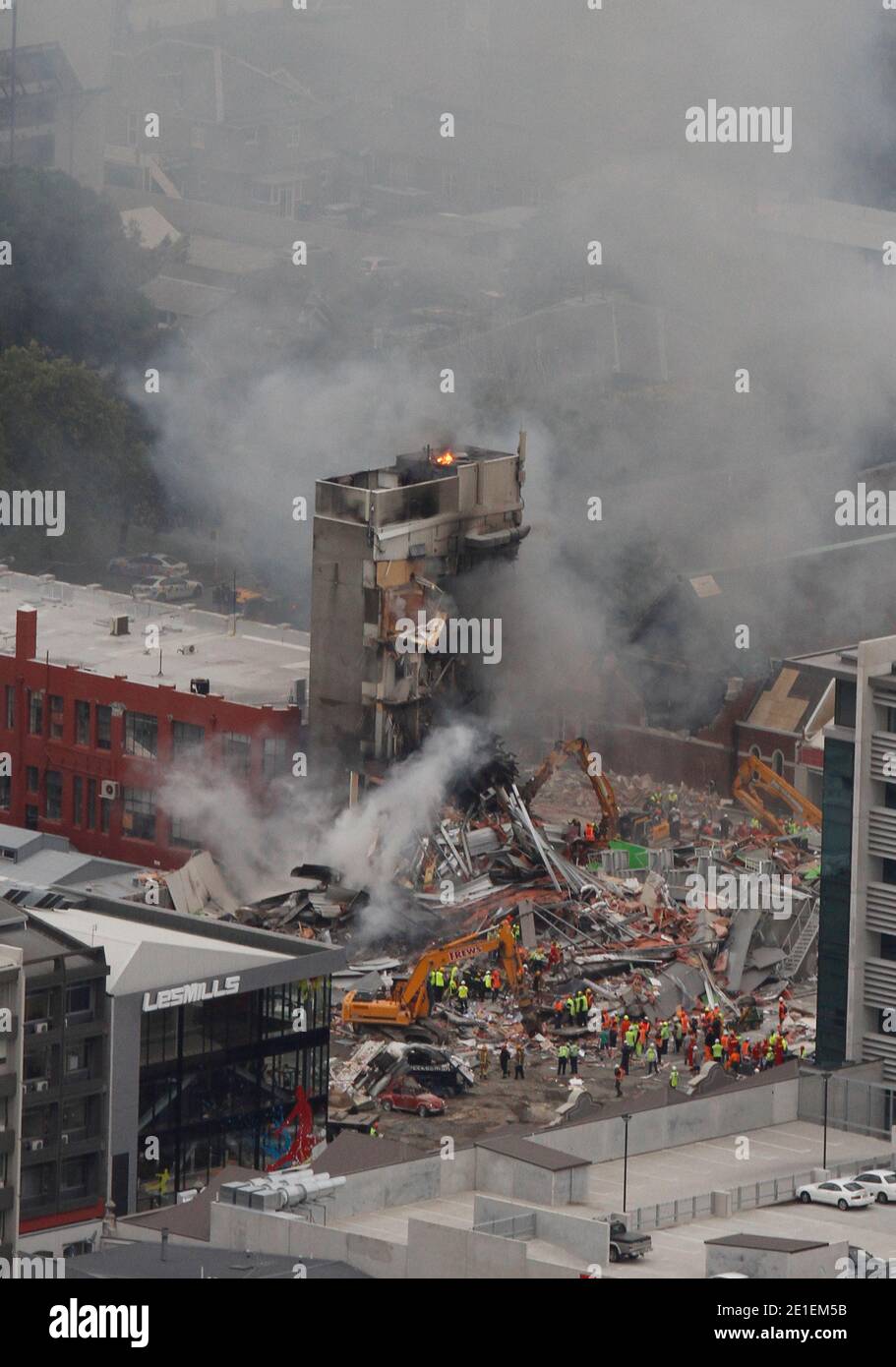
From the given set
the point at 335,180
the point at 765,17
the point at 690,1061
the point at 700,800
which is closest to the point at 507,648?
the point at 700,800

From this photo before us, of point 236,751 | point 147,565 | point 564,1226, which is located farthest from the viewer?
point 147,565

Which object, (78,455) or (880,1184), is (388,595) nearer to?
(880,1184)

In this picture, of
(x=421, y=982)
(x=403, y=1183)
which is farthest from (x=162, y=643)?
(x=403, y=1183)

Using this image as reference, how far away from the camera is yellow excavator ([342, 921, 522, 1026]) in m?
83.1

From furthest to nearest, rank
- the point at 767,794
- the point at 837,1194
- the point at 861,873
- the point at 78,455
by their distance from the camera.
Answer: the point at 78,455 → the point at 767,794 → the point at 861,873 → the point at 837,1194

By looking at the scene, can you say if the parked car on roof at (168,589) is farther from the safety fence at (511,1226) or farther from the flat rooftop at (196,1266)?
the safety fence at (511,1226)

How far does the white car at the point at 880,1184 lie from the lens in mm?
59906

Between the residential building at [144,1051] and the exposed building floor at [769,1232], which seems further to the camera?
the residential building at [144,1051]

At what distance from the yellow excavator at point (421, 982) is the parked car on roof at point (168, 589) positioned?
40.6m

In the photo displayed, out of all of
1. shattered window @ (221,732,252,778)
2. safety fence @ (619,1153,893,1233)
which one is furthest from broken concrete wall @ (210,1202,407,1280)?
shattered window @ (221,732,252,778)

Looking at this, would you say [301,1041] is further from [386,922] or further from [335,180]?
[335,180]

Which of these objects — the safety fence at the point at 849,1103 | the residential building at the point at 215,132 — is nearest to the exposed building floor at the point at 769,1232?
the safety fence at the point at 849,1103

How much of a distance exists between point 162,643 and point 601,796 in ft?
39.6

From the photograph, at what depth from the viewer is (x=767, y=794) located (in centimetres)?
10188
